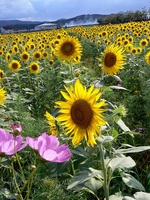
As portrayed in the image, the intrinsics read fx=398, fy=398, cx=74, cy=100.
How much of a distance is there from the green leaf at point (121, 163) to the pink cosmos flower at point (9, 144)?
1.99ft

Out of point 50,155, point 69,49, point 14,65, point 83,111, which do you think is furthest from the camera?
point 14,65

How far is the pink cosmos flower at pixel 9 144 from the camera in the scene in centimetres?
107

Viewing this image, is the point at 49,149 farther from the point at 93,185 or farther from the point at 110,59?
the point at 110,59

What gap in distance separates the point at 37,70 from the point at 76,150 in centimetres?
334

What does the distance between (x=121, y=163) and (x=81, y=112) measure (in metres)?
0.32

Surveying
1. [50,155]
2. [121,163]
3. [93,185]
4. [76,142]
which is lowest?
[93,185]

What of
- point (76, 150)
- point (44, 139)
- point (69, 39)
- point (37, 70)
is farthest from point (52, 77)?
point (44, 139)

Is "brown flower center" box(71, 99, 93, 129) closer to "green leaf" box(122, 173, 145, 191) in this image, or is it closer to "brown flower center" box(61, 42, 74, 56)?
"green leaf" box(122, 173, 145, 191)

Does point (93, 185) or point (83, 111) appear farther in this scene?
point (93, 185)

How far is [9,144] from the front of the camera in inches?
43.1

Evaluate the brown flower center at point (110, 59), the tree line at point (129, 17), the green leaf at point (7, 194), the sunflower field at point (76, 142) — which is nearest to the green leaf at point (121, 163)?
the sunflower field at point (76, 142)

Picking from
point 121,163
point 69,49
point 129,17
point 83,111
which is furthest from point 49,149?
point 129,17

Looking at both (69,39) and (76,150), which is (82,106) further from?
(69,39)

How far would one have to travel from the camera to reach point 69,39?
366cm
